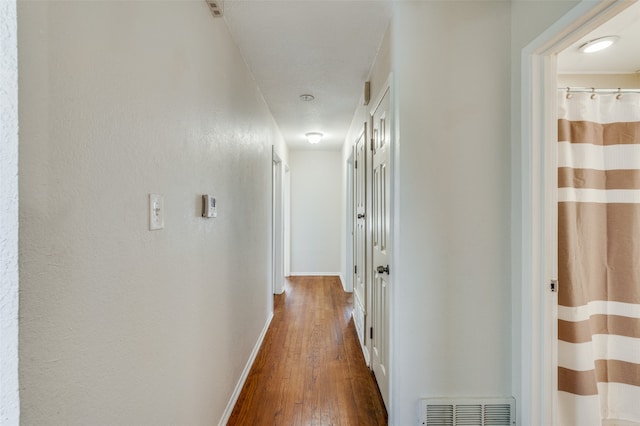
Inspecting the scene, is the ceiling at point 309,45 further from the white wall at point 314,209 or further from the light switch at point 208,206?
the white wall at point 314,209

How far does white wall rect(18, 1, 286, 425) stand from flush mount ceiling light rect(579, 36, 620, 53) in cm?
207

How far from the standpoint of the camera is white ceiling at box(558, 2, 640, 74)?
160 centimetres

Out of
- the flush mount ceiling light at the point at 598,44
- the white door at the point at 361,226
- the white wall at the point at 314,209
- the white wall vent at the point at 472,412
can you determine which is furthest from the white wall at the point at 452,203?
the white wall at the point at 314,209

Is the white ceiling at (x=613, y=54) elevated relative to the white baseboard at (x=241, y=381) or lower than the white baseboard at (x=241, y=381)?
elevated

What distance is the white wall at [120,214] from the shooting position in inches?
24.1

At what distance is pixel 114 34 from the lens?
2.75 feet

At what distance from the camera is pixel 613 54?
1.91m

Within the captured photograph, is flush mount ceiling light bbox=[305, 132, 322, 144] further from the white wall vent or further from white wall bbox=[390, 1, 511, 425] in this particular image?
the white wall vent

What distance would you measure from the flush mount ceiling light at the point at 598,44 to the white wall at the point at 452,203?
57cm

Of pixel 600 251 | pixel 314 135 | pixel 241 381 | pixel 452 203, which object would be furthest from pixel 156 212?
pixel 314 135

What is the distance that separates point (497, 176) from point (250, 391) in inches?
79.7

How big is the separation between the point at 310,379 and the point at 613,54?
287 cm

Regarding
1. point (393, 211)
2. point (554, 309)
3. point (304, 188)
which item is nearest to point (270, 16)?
point (393, 211)
